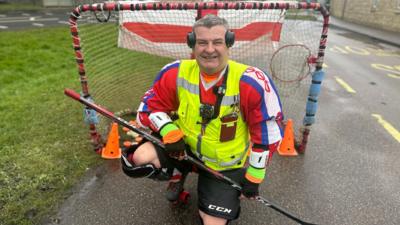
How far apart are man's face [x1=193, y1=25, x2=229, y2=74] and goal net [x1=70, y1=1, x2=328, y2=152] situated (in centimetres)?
133

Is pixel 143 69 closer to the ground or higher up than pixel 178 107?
closer to the ground

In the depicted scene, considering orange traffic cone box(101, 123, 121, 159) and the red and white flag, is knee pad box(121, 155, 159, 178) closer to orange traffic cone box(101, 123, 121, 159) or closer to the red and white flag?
orange traffic cone box(101, 123, 121, 159)

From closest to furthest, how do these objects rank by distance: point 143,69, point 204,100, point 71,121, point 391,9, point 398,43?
point 204,100 → point 71,121 → point 143,69 → point 398,43 → point 391,9

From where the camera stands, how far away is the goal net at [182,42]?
4.25 meters

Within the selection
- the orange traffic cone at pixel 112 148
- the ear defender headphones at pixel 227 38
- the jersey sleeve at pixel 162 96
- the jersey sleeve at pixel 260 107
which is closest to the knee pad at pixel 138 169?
the jersey sleeve at pixel 162 96

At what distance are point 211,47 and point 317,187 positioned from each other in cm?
219

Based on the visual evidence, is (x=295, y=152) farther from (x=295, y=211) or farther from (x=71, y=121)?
(x=71, y=121)

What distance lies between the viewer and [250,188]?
277 cm

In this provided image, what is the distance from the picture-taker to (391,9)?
768 inches

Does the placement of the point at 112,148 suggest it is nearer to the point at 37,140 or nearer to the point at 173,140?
the point at 37,140

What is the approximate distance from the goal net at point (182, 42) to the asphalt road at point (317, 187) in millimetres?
566

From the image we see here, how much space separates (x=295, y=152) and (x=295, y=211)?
4.23 ft

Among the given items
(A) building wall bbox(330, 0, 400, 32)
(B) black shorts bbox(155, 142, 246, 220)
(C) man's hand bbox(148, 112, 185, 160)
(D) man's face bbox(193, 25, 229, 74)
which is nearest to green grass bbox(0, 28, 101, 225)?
(B) black shorts bbox(155, 142, 246, 220)

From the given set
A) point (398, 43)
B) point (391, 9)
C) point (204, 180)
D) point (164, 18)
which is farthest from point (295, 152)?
point (391, 9)
